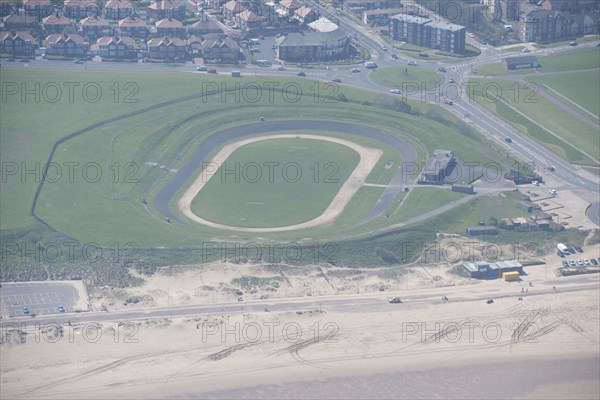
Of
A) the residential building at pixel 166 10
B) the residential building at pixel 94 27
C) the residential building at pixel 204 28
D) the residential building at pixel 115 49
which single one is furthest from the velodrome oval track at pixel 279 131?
the residential building at pixel 166 10

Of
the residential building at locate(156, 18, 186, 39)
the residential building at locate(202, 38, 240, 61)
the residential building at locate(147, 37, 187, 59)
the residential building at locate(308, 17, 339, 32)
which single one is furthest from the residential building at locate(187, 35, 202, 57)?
the residential building at locate(308, 17, 339, 32)

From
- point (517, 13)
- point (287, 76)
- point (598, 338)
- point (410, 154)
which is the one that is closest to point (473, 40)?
point (517, 13)

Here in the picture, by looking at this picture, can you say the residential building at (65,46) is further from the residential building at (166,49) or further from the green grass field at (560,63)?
the green grass field at (560,63)

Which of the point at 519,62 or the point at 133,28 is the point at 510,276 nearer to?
the point at 519,62

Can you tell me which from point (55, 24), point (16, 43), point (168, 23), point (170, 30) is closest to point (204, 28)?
point (170, 30)

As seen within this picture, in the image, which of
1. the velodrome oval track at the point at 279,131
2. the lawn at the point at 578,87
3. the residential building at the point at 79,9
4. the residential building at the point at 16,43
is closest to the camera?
the velodrome oval track at the point at 279,131

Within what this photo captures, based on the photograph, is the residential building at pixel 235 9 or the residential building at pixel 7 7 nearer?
the residential building at pixel 7 7
